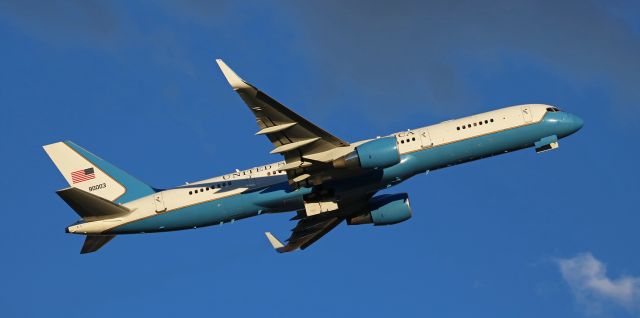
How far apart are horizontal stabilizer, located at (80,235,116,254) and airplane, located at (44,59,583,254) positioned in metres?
0.08

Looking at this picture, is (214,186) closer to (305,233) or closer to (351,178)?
(351,178)

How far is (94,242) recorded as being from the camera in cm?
7400

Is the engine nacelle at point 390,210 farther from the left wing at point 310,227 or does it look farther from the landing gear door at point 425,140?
the landing gear door at point 425,140

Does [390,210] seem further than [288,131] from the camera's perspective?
Yes

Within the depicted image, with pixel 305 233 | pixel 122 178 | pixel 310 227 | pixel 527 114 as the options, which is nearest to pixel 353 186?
pixel 310 227

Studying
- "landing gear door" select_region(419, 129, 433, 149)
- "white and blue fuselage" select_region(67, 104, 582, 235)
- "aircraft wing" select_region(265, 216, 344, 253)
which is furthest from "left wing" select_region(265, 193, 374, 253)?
"landing gear door" select_region(419, 129, 433, 149)

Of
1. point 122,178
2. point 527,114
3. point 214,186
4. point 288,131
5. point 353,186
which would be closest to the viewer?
point 288,131

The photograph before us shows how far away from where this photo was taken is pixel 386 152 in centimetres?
6838

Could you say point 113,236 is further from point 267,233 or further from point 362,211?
point 362,211

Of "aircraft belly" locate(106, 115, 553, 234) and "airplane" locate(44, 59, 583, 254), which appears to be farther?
"aircraft belly" locate(106, 115, 553, 234)

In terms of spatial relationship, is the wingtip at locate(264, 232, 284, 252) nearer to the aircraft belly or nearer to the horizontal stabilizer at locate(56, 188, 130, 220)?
the aircraft belly

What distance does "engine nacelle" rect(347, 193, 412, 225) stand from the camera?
77.5 m

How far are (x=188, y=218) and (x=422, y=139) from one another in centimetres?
1857

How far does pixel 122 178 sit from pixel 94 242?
19.8ft
